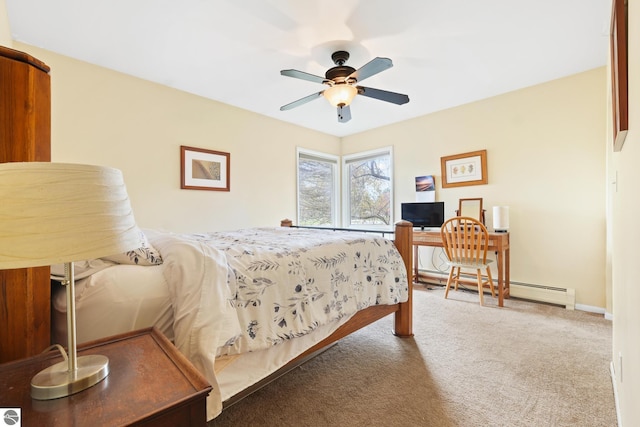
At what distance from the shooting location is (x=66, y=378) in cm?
67

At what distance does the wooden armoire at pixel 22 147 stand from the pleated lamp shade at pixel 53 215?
1.42 ft

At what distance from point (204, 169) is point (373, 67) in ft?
7.25

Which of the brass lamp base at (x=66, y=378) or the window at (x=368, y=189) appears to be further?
the window at (x=368, y=189)

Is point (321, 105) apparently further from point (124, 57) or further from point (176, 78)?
point (124, 57)

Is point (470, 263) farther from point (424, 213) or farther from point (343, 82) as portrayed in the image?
point (343, 82)

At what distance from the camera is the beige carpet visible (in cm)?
137

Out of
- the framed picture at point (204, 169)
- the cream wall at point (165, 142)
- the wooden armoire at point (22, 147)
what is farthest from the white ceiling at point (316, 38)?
the wooden armoire at point (22, 147)

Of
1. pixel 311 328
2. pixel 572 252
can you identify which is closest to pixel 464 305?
pixel 572 252

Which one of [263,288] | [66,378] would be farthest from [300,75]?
[66,378]

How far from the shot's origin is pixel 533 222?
3139mm

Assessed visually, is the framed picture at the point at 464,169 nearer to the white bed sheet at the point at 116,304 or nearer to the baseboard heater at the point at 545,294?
the baseboard heater at the point at 545,294

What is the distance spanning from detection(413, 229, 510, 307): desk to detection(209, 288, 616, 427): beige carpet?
53 cm

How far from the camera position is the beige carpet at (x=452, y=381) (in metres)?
1.37

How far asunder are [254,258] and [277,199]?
2776 mm
